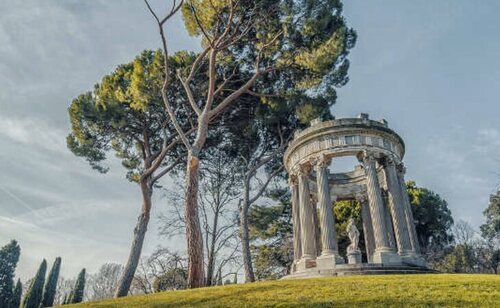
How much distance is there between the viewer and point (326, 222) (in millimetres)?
14750

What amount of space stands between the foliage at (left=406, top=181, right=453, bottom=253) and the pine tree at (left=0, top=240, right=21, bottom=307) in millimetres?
45114

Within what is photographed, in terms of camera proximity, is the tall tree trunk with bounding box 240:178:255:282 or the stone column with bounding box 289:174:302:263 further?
the tall tree trunk with bounding box 240:178:255:282

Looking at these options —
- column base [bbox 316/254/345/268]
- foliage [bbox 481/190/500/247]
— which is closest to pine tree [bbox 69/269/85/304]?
column base [bbox 316/254/345/268]

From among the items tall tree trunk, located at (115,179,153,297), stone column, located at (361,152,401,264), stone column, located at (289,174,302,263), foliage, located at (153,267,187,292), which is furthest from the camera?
foliage, located at (153,267,187,292)

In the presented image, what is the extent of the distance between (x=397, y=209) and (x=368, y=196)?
51.8 inches

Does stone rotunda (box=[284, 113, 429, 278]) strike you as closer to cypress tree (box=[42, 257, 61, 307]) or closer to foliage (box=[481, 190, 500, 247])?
foliage (box=[481, 190, 500, 247])

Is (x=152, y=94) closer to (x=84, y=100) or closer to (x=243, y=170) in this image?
(x=84, y=100)

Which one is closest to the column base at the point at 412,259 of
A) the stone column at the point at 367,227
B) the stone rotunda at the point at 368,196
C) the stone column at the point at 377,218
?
the stone rotunda at the point at 368,196

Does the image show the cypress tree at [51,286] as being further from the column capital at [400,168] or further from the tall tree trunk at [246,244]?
the column capital at [400,168]

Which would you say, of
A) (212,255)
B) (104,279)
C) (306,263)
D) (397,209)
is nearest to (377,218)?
(397,209)

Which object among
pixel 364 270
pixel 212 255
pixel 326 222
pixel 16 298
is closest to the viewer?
pixel 364 270

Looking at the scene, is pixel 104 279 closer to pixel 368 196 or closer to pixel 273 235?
pixel 273 235

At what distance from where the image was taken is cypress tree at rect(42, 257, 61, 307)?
4159 cm

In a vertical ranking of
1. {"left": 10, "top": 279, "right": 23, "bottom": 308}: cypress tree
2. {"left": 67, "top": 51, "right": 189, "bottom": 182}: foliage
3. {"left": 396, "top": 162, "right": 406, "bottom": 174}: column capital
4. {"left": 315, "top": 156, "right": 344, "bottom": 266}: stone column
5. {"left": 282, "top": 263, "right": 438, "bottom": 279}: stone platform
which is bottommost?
{"left": 10, "top": 279, "right": 23, "bottom": 308}: cypress tree
